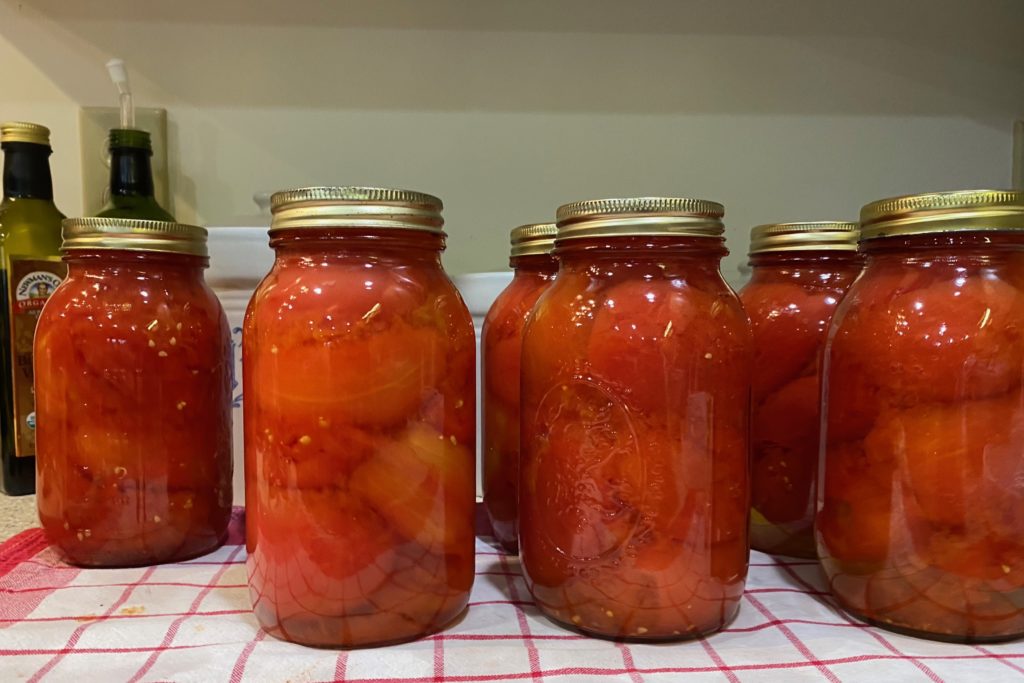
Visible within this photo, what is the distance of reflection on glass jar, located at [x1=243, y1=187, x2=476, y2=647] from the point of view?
1.67 feet

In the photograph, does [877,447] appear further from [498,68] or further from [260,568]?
[498,68]

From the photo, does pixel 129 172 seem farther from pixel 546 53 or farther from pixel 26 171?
pixel 546 53

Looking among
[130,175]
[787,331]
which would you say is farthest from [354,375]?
[130,175]

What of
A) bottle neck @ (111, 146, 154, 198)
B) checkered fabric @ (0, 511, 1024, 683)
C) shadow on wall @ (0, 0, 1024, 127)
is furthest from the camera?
shadow on wall @ (0, 0, 1024, 127)

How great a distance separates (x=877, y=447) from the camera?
21.4 inches

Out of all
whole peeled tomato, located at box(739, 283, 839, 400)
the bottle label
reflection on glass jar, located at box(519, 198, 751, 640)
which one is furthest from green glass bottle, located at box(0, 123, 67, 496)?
whole peeled tomato, located at box(739, 283, 839, 400)

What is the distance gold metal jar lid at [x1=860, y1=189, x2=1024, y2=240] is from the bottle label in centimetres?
84

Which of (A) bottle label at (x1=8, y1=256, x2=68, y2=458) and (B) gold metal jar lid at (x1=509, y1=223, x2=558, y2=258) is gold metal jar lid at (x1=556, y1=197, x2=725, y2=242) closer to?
(B) gold metal jar lid at (x1=509, y1=223, x2=558, y2=258)

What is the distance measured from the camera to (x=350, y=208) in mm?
509

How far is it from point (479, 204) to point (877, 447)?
0.62 m

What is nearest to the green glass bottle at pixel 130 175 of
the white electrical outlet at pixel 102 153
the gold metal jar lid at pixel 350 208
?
the white electrical outlet at pixel 102 153

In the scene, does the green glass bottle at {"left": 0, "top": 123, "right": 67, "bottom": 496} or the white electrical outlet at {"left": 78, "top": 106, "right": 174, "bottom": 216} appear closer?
the green glass bottle at {"left": 0, "top": 123, "right": 67, "bottom": 496}

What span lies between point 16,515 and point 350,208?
0.60 m

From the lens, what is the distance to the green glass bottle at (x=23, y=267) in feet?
2.76
